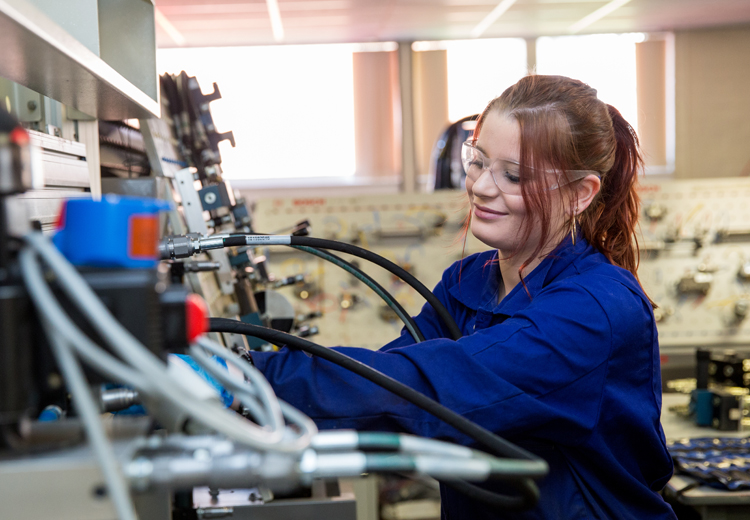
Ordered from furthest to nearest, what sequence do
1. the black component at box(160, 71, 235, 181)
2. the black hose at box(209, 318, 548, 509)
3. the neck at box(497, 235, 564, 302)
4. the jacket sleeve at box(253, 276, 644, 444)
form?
the black component at box(160, 71, 235, 181) < the neck at box(497, 235, 564, 302) < the jacket sleeve at box(253, 276, 644, 444) < the black hose at box(209, 318, 548, 509)

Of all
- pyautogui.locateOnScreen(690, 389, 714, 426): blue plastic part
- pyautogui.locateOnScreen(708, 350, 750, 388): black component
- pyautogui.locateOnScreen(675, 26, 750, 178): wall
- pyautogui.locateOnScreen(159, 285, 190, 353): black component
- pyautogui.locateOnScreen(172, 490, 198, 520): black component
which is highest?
pyautogui.locateOnScreen(675, 26, 750, 178): wall

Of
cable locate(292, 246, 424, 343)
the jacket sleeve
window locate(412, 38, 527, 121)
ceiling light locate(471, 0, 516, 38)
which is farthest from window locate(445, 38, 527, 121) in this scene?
the jacket sleeve

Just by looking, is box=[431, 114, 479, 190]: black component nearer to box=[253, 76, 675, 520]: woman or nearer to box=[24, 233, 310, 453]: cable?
box=[253, 76, 675, 520]: woman

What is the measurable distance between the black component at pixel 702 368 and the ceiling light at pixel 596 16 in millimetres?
2061

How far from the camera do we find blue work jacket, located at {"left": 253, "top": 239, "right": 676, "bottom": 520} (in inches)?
31.3

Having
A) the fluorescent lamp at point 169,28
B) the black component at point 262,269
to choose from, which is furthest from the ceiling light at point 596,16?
the black component at point 262,269

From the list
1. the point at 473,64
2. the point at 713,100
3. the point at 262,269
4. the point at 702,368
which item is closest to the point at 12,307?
the point at 262,269

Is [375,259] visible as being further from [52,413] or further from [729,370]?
[729,370]

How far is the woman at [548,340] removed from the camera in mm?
801

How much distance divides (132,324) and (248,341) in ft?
4.10

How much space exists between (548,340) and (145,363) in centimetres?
62

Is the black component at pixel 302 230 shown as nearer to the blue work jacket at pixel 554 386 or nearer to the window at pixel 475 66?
the blue work jacket at pixel 554 386

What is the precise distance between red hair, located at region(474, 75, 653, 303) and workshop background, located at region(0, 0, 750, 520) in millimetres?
257

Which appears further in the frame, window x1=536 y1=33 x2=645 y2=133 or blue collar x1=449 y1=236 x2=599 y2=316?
window x1=536 y1=33 x2=645 y2=133
